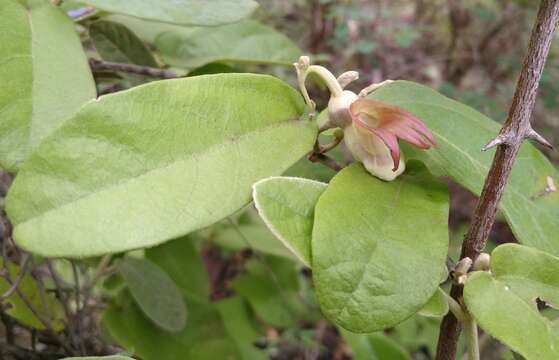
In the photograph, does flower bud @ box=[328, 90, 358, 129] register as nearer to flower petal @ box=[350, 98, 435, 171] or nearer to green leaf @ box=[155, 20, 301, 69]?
flower petal @ box=[350, 98, 435, 171]

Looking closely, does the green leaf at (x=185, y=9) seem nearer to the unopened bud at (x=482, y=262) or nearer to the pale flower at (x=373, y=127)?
the pale flower at (x=373, y=127)

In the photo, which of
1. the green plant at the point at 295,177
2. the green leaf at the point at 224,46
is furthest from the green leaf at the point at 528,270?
the green leaf at the point at 224,46

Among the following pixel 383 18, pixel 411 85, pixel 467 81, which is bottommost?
pixel 467 81

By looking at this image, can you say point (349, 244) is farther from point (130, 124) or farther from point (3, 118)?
point (3, 118)

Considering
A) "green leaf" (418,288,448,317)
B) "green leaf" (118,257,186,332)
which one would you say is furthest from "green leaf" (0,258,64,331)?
"green leaf" (418,288,448,317)

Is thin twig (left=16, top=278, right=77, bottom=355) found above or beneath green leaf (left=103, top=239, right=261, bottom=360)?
above

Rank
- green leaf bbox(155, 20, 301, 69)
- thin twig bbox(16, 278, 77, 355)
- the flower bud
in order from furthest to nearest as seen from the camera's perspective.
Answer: green leaf bbox(155, 20, 301, 69) < thin twig bbox(16, 278, 77, 355) < the flower bud

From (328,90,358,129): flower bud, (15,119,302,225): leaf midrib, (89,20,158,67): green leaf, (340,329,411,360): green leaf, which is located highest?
(328,90,358,129): flower bud

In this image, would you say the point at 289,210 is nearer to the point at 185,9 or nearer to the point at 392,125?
the point at 392,125

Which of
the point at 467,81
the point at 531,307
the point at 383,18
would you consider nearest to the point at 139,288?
the point at 531,307
